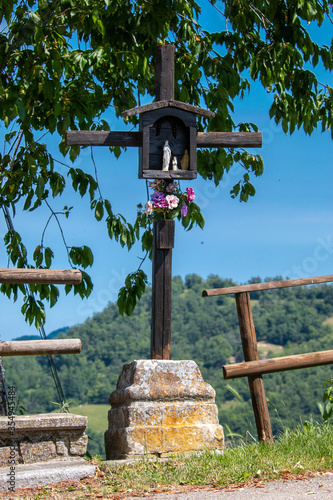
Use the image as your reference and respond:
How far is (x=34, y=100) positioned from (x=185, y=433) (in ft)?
12.1

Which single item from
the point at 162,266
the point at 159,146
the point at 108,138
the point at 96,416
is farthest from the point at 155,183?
the point at 96,416

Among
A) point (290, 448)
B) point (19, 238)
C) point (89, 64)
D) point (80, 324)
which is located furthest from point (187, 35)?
point (80, 324)

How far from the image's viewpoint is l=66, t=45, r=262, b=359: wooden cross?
465 centimetres

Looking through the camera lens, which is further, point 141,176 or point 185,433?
point 141,176

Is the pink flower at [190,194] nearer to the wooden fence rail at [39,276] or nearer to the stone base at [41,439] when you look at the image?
the wooden fence rail at [39,276]

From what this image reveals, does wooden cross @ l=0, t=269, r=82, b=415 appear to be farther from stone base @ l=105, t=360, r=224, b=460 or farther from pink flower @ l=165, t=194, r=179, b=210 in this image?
pink flower @ l=165, t=194, r=179, b=210

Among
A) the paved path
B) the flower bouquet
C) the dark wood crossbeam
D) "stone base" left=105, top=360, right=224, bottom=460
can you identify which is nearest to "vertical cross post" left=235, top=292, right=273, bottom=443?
"stone base" left=105, top=360, right=224, bottom=460

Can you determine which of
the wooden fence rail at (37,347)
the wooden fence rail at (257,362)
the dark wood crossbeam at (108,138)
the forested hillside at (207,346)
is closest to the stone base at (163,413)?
the wooden fence rail at (257,362)

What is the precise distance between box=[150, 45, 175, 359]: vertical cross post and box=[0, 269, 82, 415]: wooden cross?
2.35 ft

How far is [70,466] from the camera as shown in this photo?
393cm

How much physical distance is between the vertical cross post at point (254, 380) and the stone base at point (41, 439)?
1478mm

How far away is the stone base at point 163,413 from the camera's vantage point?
4.28 meters

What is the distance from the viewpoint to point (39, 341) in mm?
4109

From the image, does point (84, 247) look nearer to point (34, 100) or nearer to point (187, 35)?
point (34, 100)
